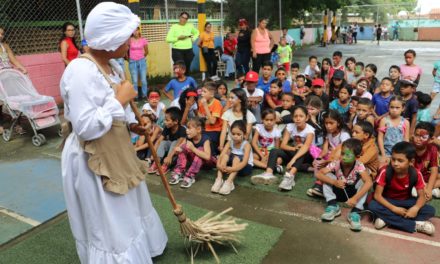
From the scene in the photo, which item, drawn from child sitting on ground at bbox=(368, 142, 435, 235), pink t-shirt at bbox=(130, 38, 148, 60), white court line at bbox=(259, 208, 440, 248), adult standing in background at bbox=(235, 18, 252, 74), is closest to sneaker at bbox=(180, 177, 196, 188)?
white court line at bbox=(259, 208, 440, 248)

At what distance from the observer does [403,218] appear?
3328mm

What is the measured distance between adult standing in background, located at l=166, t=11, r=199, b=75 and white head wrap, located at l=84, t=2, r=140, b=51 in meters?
6.51

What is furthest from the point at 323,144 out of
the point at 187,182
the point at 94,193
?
the point at 94,193

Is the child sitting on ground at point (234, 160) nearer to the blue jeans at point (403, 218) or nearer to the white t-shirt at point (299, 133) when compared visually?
the white t-shirt at point (299, 133)

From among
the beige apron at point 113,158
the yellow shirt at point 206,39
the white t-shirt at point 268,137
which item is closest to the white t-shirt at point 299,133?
the white t-shirt at point 268,137

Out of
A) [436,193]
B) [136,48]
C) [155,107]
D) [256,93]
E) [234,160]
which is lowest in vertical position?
[436,193]

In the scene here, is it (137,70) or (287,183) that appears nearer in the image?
(287,183)

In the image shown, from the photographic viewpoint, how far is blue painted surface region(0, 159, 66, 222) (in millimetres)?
3816

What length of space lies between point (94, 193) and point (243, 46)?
8.27 metres

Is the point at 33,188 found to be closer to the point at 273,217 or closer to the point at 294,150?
the point at 273,217

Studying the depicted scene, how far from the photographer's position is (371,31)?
31188 mm

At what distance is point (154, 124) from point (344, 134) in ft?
8.11

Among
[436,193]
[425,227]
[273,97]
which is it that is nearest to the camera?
[425,227]

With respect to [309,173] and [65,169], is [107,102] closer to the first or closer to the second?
[65,169]
